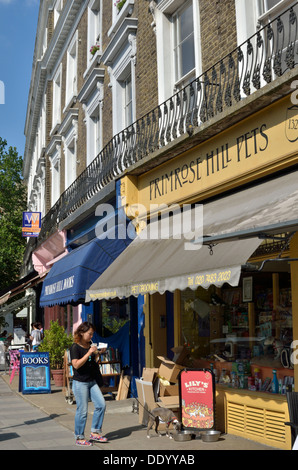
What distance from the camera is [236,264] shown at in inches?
258

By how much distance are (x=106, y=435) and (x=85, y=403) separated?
3.12 feet

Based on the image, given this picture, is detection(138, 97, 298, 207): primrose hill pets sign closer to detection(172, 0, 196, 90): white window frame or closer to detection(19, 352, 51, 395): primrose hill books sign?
detection(172, 0, 196, 90): white window frame

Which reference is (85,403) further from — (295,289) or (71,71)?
(71,71)

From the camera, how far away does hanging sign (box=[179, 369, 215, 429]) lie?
8.27m

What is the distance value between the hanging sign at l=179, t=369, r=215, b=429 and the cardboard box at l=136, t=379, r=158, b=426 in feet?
2.86

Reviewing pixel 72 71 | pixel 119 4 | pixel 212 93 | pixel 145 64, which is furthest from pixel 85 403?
pixel 72 71

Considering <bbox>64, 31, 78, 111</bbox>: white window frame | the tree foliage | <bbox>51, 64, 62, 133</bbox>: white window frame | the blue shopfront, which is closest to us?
the blue shopfront

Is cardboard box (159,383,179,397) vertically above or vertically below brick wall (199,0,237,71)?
below

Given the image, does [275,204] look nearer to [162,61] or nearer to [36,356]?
[162,61]

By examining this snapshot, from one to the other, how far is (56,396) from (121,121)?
7058 millimetres

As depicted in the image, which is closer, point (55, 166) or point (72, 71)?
point (72, 71)

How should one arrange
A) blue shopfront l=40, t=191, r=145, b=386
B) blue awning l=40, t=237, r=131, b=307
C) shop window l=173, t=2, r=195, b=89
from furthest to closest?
blue shopfront l=40, t=191, r=145, b=386 < blue awning l=40, t=237, r=131, b=307 < shop window l=173, t=2, r=195, b=89

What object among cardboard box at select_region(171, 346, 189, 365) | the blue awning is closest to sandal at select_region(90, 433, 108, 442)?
cardboard box at select_region(171, 346, 189, 365)

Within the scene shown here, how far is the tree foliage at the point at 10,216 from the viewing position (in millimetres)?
34719
